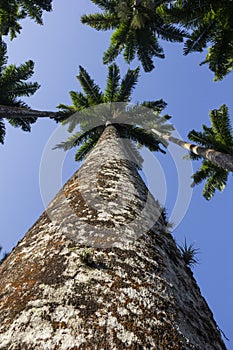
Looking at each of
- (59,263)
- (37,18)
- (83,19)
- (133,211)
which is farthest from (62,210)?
(37,18)

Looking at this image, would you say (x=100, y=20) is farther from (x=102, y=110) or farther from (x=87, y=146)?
(x=87, y=146)

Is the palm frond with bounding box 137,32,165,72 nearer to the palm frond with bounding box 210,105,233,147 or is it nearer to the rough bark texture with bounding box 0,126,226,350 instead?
the palm frond with bounding box 210,105,233,147

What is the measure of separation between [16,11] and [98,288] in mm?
14276

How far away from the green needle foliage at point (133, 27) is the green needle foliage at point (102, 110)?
1322 mm

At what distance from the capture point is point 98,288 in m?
1.53

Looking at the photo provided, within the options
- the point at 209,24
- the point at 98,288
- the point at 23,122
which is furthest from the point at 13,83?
the point at 98,288

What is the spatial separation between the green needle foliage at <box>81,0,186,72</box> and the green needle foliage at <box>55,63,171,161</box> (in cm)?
132

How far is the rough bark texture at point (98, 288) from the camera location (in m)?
1.27

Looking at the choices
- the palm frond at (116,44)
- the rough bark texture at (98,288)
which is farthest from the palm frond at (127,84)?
the rough bark texture at (98,288)

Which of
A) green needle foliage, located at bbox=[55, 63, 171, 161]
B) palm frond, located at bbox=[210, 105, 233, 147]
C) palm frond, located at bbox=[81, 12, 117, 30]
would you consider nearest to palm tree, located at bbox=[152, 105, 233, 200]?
palm frond, located at bbox=[210, 105, 233, 147]

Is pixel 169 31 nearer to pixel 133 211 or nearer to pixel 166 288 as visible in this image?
pixel 133 211

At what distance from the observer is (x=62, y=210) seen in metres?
2.49

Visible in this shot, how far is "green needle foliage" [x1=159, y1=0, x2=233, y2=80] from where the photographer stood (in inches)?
310

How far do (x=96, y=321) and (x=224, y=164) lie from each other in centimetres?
782
